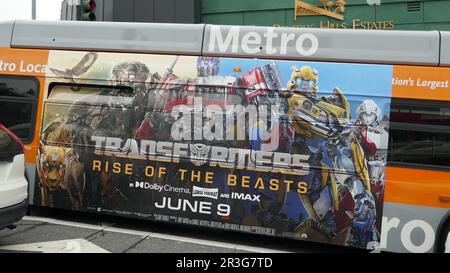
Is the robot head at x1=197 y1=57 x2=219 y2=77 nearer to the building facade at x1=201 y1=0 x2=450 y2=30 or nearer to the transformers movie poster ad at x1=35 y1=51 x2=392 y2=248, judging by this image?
the transformers movie poster ad at x1=35 y1=51 x2=392 y2=248

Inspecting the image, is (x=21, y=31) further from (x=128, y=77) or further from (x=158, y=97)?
(x=158, y=97)

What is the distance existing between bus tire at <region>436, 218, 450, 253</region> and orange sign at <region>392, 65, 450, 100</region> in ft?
4.43

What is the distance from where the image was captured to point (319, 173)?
201 inches

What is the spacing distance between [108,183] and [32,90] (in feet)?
5.65

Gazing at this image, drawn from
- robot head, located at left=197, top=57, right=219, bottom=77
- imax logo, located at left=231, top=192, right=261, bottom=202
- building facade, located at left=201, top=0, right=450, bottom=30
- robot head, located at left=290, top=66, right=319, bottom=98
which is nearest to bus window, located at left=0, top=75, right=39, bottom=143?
robot head, located at left=197, top=57, right=219, bottom=77

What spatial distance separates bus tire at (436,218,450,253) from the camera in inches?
185

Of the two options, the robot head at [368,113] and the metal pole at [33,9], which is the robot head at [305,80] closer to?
the robot head at [368,113]

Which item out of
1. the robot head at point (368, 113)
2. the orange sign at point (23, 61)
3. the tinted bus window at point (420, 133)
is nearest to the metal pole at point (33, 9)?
the orange sign at point (23, 61)

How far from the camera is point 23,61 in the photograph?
616 centimetres

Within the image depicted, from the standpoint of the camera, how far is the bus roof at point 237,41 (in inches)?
197

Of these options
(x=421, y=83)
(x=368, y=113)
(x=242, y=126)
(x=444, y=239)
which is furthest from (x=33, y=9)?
(x=444, y=239)

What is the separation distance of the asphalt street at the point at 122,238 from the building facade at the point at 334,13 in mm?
7361

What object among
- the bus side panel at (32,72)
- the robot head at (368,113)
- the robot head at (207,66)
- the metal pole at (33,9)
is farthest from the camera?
the metal pole at (33,9)

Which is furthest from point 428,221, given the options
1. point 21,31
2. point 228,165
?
point 21,31
